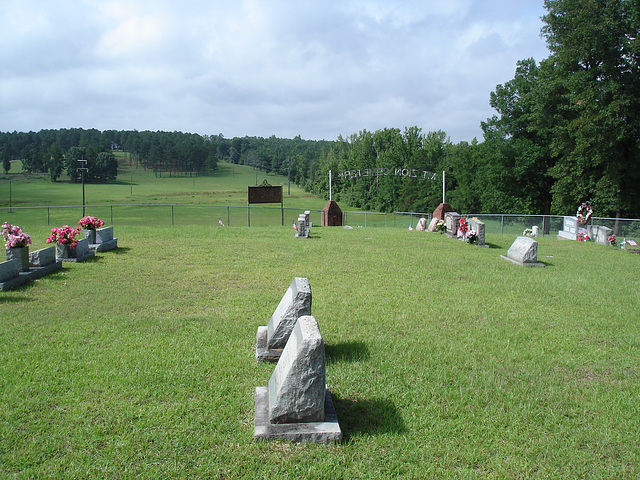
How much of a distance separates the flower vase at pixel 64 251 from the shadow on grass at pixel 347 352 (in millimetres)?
8599

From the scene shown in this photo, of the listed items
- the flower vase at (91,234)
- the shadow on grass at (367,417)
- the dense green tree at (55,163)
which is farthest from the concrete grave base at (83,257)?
the dense green tree at (55,163)

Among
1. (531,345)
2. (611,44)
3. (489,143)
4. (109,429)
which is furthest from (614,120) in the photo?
(109,429)

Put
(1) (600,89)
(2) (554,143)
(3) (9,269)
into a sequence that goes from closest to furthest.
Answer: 1. (3) (9,269)
2. (1) (600,89)
3. (2) (554,143)

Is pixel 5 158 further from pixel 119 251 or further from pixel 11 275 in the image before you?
pixel 11 275

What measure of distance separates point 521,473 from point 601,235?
18156mm

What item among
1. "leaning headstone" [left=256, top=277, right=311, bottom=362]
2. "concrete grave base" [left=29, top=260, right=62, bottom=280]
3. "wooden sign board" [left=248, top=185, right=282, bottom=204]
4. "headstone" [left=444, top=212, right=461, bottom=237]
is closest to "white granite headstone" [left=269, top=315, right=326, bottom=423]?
"leaning headstone" [left=256, top=277, right=311, bottom=362]

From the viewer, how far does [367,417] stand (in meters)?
4.23

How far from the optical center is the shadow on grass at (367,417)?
4035 mm

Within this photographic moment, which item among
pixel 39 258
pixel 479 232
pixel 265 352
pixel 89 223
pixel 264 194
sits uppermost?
pixel 264 194

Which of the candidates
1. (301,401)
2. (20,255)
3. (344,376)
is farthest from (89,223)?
(301,401)

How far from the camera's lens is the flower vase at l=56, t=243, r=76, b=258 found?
1141 cm

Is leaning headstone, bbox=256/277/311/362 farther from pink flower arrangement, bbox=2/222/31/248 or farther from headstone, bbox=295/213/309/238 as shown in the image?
headstone, bbox=295/213/309/238

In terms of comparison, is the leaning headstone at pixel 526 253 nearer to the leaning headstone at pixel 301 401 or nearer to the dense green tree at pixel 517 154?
the leaning headstone at pixel 301 401

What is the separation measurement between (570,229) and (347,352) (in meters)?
18.6
